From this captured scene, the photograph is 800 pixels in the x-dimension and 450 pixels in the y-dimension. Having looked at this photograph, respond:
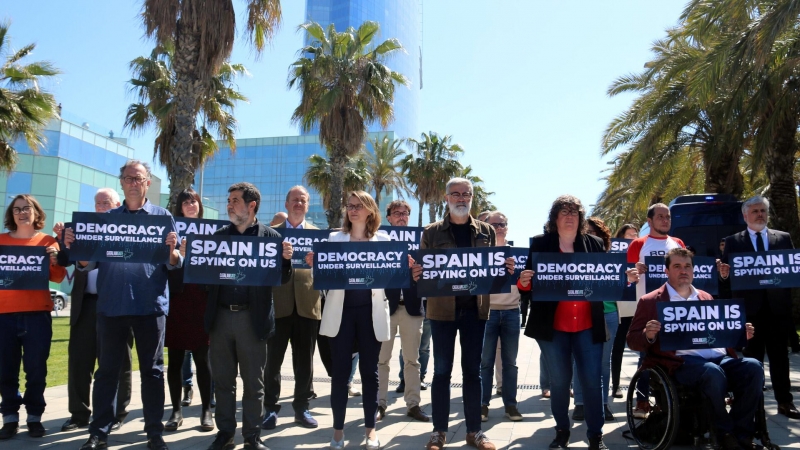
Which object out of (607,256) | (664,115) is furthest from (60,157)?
(607,256)

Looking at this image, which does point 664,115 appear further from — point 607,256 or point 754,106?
point 607,256

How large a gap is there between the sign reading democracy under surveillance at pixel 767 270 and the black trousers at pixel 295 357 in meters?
4.39

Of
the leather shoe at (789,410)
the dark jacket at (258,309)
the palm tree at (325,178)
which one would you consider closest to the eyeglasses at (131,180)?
the dark jacket at (258,309)

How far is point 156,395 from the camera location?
17.7 ft

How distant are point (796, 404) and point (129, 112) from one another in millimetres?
20917

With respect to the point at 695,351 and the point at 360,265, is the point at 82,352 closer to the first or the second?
the point at 360,265

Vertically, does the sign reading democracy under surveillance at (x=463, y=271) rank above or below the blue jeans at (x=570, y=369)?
above

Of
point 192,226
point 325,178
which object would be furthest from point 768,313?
point 325,178

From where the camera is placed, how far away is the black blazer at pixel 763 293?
6.49 m

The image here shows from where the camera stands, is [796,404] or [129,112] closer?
[796,404]

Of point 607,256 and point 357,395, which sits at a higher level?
point 607,256

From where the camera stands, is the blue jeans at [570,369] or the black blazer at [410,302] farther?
the black blazer at [410,302]

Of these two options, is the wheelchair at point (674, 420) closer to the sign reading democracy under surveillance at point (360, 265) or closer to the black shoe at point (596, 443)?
the black shoe at point (596, 443)

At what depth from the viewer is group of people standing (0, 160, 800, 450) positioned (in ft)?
17.4
